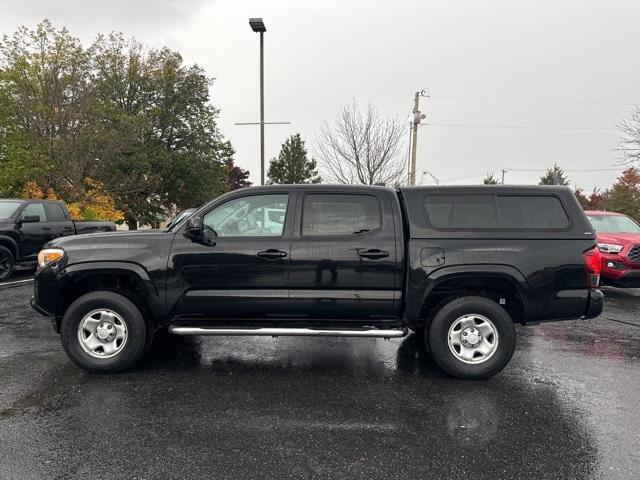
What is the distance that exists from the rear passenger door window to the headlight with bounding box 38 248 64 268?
2.37 metres

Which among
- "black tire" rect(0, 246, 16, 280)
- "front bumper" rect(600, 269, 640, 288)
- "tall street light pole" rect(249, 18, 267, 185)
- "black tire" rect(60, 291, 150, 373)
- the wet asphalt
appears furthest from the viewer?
"tall street light pole" rect(249, 18, 267, 185)

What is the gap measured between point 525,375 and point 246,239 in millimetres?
3100

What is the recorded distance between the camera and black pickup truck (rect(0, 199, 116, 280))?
9.52 metres

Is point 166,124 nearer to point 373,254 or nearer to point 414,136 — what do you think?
point 414,136

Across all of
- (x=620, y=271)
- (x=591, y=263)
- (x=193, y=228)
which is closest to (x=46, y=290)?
(x=193, y=228)

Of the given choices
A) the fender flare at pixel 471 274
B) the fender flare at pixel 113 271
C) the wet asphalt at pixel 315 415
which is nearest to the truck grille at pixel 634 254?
the wet asphalt at pixel 315 415

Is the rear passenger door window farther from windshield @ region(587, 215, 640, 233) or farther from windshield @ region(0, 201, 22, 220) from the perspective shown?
windshield @ region(0, 201, 22, 220)

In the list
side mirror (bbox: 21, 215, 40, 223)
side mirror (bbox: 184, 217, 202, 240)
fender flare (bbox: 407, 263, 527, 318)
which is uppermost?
side mirror (bbox: 184, 217, 202, 240)

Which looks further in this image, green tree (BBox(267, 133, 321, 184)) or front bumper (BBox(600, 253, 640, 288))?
green tree (BBox(267, 133, 321, 184))

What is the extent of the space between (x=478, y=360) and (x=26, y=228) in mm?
9816

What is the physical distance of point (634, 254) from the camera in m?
8.31

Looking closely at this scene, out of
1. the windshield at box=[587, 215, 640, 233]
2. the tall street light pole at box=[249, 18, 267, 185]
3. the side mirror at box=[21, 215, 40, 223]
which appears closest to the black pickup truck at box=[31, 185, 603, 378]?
the side mirror at box=[21, 215, 40, 223]

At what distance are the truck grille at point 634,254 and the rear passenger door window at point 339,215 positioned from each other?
257 inches

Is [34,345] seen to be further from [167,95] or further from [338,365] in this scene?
[167,95]
